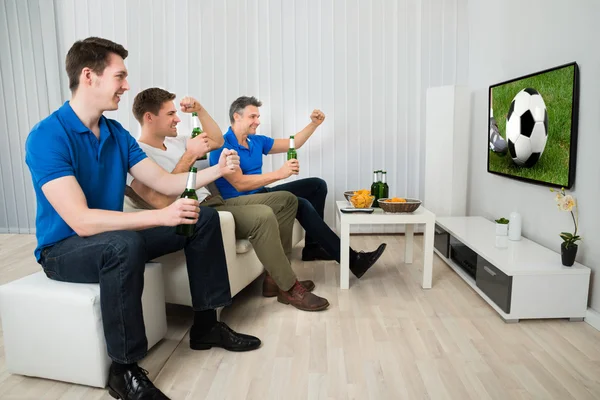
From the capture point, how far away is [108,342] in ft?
5.53

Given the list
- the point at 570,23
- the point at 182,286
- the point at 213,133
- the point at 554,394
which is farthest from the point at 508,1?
the point at 182,286

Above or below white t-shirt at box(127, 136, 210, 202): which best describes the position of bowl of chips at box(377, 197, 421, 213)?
below

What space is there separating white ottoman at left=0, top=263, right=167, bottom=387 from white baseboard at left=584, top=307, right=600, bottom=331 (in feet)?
7.05

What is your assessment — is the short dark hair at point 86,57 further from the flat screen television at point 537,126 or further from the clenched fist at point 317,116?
the flat screen television at point 537,126

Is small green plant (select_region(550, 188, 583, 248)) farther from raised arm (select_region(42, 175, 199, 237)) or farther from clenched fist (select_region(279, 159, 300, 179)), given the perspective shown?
raised arm (select_region(42, 175, 199, 237))

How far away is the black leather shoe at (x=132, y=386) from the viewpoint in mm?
1675

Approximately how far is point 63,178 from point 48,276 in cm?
46

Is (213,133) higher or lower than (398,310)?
higher

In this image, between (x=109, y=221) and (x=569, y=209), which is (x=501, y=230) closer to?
(x=569, y=209)

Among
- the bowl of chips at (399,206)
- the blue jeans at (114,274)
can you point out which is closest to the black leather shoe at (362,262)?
the bowl of chips at (399,206)

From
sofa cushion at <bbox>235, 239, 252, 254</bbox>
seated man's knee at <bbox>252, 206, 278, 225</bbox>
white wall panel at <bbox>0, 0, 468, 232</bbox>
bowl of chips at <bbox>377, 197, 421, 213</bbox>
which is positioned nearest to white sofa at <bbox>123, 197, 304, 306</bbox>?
sofa cushion at <bbox>235, 239, 252, 254</bbox>

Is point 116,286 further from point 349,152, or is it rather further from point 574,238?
point 349,152

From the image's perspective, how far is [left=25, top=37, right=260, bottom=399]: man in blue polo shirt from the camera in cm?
165

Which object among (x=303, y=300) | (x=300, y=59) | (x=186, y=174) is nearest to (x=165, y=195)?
(x=186, y=174)
